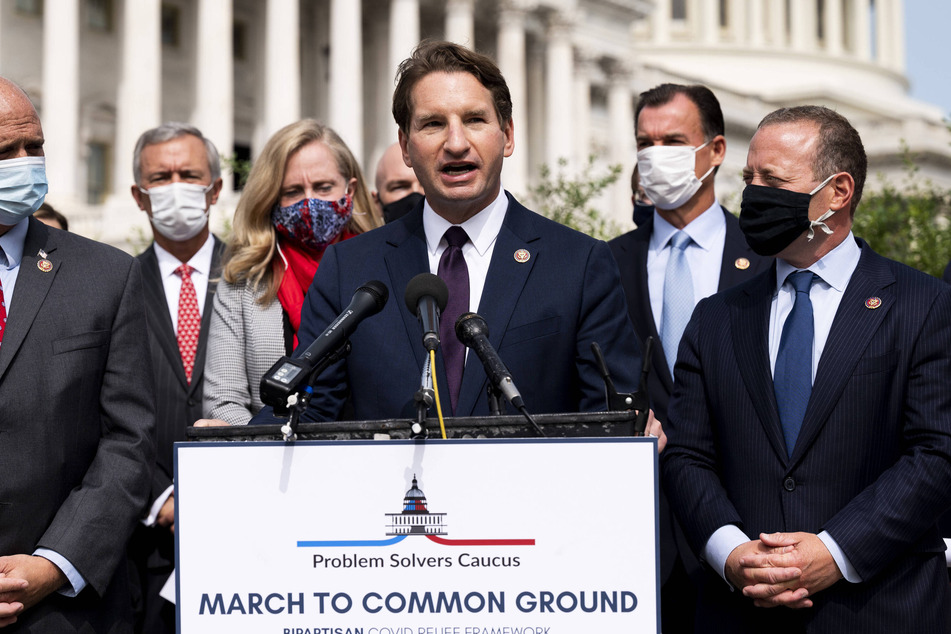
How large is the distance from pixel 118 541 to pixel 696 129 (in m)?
4.23

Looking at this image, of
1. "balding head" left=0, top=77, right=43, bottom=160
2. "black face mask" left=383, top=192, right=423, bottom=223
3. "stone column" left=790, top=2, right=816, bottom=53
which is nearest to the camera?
"balding head" left=0, top=77, right=43, bottom=160

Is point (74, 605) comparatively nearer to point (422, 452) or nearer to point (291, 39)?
point (422, 452)

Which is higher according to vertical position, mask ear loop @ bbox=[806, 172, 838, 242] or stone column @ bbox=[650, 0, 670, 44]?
stone column @ bbox=[650, 0, 670, 44]

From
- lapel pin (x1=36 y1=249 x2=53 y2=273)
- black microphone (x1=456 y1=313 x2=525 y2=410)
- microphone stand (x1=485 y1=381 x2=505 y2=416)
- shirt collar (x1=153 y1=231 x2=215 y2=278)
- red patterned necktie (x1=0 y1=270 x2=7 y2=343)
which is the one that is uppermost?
shirt collar (x1=153 y1=231 x2=215 y2=278)

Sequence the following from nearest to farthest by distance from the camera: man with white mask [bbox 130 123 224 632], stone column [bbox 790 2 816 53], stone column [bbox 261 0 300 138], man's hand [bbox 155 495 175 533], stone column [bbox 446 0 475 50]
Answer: man's hand [bbox 155 495 175 533] < man with white mask [bbox 130 123 224 632] < stone column [bbox 261 0 300 138] < stone column [bbox 446 0 475 50] < stone column [bbox 790 2 816 53]

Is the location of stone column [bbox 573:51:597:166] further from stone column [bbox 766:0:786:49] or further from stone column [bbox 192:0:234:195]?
stone column [bbox 766:0:786:49]

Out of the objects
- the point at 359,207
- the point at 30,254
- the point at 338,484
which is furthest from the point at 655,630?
the point at 359,207

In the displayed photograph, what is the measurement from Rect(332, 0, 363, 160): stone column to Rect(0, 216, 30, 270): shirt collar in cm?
3883

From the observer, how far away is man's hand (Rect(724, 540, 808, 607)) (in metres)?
4.45

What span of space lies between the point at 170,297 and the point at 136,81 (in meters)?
33.7

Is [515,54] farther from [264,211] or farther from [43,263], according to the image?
[43,263]

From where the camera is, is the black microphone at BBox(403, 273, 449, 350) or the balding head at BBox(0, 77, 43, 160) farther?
the balding head at BBox(0, 77, 43, 160)

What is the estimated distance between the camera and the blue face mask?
188 inches

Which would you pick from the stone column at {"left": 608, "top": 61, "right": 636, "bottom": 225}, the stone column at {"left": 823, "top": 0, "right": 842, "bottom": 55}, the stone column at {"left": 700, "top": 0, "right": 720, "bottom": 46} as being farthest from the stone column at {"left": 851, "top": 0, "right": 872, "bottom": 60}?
the stone column at {"left": 608, "top": 61, "right": 636, "bottom": 225}
